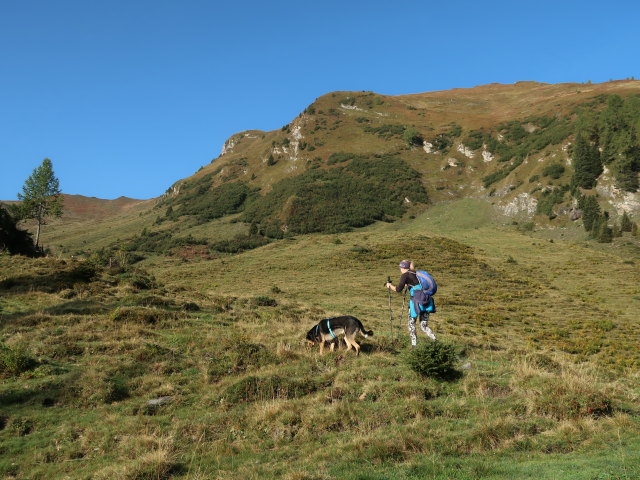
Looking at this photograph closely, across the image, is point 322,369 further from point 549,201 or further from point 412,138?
point 412,138

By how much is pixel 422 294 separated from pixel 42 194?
70.5 m

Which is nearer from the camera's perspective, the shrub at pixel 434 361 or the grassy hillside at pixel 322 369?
the grassy hillside at pixel 322 369

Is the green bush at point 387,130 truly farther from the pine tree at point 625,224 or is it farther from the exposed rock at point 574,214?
the pine tree at point 625,224

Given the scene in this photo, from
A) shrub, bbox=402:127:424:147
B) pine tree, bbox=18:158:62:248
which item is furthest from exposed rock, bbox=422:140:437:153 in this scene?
pine tree, bbox=18:158:62:248

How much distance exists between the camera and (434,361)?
938 centimetres

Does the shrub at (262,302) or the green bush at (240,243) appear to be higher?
the green bush at (240,243)

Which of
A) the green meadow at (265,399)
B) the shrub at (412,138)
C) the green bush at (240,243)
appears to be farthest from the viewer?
the shrub at (412,138)

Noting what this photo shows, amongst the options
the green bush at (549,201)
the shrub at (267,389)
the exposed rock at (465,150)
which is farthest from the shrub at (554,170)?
the shrub at (267,389)

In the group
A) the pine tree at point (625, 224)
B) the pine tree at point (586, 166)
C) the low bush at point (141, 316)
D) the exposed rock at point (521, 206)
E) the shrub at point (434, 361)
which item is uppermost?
the pine tree at point (586, 166)

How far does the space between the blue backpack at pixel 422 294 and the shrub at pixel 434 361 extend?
1500 millimetres

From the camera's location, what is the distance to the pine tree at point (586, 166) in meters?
82.1

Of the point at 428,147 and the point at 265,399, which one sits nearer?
the point at 265,399

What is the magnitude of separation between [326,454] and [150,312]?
40.6ft

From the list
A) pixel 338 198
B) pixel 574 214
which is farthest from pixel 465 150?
pixel 574 214
